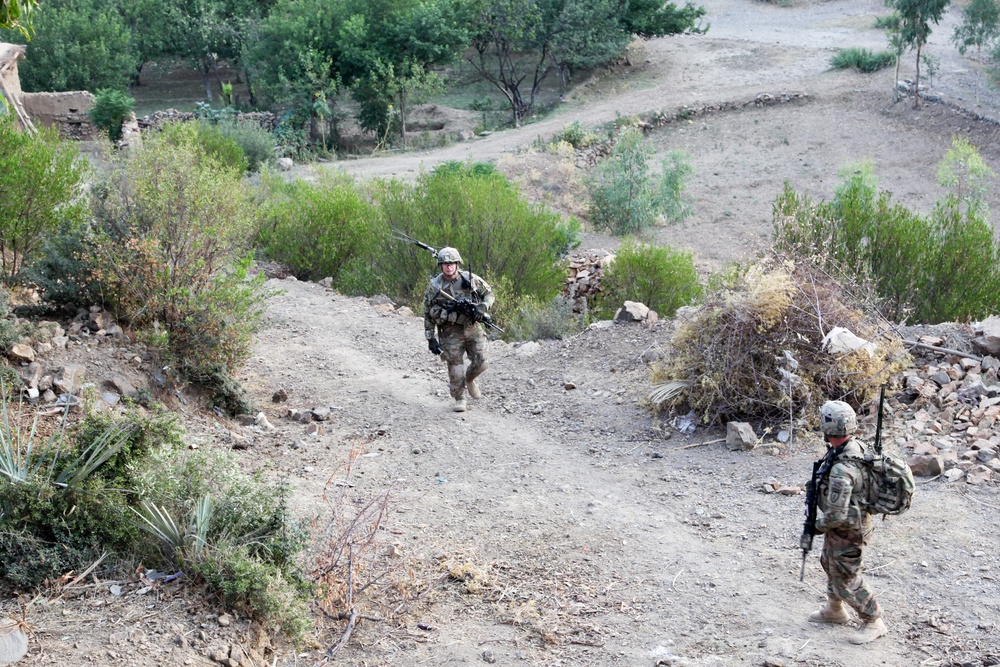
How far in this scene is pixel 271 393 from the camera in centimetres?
1034

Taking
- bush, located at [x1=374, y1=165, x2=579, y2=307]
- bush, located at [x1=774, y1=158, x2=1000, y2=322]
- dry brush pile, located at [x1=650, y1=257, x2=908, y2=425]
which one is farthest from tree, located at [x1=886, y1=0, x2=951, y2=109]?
dry brush pile, located at [x1=650, y1=257, x2=908, y2=425]

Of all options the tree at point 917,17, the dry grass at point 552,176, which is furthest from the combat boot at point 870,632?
the tree at point 917,17

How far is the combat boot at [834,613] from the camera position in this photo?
5574 millimetres

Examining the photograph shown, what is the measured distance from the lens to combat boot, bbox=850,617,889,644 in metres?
5.43

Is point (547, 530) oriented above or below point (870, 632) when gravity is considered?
below

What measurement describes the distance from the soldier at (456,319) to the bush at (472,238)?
19.8 ft

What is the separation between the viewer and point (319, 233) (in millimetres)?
17562

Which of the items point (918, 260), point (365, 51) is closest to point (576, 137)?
point (365, 51)

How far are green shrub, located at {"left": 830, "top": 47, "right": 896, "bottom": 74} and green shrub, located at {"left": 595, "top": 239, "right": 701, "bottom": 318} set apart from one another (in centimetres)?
2032

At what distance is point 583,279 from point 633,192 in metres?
6.85

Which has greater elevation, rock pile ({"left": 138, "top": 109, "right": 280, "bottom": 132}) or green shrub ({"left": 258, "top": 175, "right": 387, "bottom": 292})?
rock pile ({"left": 138, "top": 109, "right": 280, "bottom": 132})

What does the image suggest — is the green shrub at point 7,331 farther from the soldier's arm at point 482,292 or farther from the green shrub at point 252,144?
the green shrub at point 252,144

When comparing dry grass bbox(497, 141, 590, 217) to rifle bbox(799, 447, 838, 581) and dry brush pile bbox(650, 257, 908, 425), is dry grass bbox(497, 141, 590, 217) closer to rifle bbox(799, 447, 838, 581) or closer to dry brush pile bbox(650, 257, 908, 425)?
dry brush pile bbox(650, 257, 908, 425)

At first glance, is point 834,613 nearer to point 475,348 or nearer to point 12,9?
point 475,348
